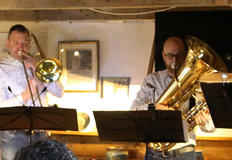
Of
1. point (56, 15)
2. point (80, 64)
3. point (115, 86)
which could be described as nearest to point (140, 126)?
point (115, 86)

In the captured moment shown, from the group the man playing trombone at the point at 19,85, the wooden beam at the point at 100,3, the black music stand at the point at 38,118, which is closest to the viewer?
the black music stand at the point at 38,118

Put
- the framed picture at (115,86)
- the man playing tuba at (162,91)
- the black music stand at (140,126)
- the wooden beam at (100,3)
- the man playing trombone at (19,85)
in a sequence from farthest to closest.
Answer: the framed picture at (115,86) → the wooden beam at (100,3) → the man playing trombone at (19,85) → the man playing tuba at (162,91) → the black music stand at (140,126)

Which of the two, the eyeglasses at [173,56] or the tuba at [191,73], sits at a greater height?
the eyeglasses at [173,56]

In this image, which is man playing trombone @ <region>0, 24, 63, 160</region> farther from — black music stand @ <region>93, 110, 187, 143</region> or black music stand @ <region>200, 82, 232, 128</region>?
black music stand @ <region>200, 82, 232, 128</region>

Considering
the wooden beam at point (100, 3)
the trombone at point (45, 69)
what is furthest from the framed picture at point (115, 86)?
the trombone at point (45, 69)

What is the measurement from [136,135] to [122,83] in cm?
190

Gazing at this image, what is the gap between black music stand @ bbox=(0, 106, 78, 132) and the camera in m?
2.94

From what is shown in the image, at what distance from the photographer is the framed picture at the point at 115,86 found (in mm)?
4617

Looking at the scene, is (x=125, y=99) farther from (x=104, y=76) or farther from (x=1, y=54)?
(x=1, y=54)

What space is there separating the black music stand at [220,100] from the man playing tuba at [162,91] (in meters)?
0.50

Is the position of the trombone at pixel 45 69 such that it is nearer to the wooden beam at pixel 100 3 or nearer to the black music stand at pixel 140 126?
the wooden beam at pixel 100 3

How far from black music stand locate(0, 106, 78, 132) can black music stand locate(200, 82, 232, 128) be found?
3.19 ft

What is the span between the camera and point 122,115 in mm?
2701

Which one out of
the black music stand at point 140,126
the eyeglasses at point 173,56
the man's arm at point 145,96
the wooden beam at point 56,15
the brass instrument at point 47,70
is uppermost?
the wooden beam at point 56,15
